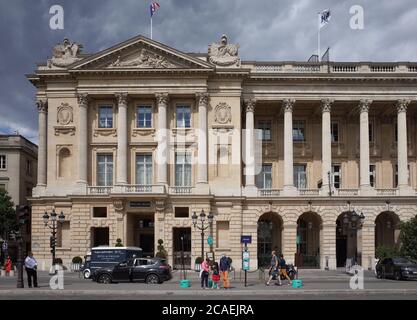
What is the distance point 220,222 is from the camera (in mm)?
58062

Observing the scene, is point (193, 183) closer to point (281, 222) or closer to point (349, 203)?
point (281, 222)

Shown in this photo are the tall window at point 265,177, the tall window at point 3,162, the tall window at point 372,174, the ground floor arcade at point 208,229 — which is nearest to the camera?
the ground floor arcade at point 208,229

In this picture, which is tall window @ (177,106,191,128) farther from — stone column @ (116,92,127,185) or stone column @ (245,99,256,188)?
stone column @ (245,99,256,188)

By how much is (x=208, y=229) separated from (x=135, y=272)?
67.5 ft

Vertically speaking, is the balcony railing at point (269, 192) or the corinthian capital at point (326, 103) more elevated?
the corinthian capital at point (326, 103)

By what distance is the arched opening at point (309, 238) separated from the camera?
194ft

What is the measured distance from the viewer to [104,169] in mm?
59312

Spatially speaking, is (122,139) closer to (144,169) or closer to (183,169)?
(144,169)

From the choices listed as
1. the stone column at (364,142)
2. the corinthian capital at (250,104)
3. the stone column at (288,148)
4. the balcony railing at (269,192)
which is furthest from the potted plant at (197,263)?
the stone column at (364,142)

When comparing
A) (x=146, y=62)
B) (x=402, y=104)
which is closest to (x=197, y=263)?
(x=146, y=62)

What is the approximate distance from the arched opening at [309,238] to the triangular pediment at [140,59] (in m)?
18.3

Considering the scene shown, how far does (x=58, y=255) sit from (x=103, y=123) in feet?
43.9

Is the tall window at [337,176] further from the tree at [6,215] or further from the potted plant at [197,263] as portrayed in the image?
the tree at [6,215]

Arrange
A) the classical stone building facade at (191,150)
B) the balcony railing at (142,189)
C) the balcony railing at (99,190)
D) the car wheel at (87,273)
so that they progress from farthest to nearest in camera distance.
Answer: the balcony railing at (99,190) → the classical stone building facade at (191,150) → the balcony railing at (142,189) → the car wheel at (87,273)
